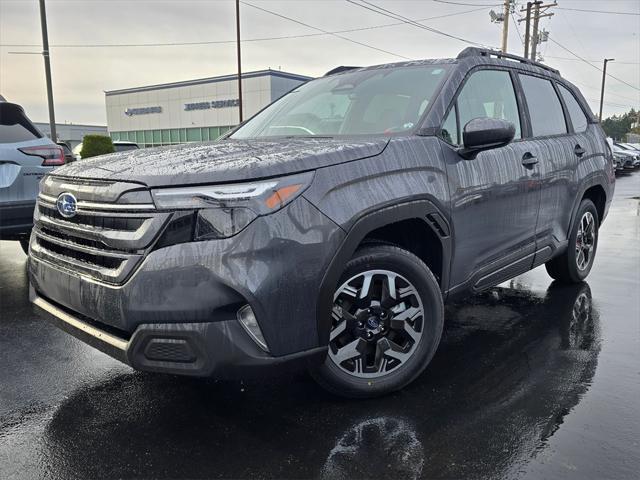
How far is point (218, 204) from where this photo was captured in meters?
2.22

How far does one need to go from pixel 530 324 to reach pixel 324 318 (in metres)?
2.35

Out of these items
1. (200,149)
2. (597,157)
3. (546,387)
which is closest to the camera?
(200,149)

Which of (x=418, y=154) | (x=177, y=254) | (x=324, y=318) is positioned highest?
(x=418, y=154)

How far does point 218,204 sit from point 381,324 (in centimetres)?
108

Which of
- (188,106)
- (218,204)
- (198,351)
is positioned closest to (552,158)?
(218,204)

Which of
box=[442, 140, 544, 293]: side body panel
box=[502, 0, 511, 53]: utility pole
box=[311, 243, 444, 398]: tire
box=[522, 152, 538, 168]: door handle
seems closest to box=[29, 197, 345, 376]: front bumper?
box=[311, 243, 444, 398]: tire

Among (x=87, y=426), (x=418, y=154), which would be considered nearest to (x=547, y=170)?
(x=418, y=154)

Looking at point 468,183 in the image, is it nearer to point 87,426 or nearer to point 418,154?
point 418,154

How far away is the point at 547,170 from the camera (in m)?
4.04

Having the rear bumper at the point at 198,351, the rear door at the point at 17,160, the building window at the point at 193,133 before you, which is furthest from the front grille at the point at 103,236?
the building window at the point at 193,133

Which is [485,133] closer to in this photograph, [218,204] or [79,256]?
[218,204]

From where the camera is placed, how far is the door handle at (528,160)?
3.74m

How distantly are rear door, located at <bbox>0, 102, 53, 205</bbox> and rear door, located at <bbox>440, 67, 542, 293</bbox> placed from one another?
154 inches

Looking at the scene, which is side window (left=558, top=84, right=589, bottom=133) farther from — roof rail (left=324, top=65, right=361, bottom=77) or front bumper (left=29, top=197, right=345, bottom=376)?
front bumper (left=29, top=197, right=345, bottom=376)
